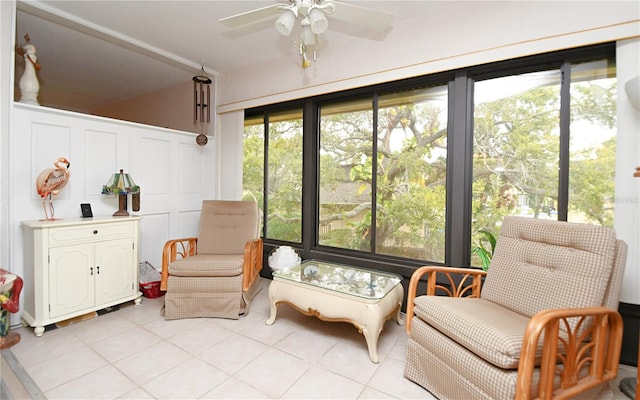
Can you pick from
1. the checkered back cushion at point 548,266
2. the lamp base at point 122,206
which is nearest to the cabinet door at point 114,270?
the lamp base at point 122,206

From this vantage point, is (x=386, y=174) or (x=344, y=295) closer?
(x=344, y=295)

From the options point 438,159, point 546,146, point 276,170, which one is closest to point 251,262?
point 276,170

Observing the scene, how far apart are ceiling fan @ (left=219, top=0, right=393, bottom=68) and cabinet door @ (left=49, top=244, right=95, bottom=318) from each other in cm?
207

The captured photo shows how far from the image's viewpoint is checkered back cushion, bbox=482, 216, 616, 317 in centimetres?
144

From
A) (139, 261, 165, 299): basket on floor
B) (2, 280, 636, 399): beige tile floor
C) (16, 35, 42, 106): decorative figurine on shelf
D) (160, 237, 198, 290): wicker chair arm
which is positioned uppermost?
(16, 35, 42, 106): decorative figurine on shelf

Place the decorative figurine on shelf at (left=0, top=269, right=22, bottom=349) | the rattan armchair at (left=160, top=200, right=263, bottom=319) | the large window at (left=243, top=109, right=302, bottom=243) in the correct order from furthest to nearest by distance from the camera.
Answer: the large window at (left=243, top=109, right=302, bottom=243)
the rattan armchair at (left=160, top=200, right=263, bottom=319)
the decorative figurine on shelf at (left=0, top=269, right=22, bottom=349)

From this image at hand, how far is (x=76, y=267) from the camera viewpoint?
7.52ft

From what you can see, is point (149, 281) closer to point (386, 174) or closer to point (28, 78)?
point (28, 78)

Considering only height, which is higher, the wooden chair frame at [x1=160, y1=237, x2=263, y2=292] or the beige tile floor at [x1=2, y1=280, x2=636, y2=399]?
the wooden chair frame at [x1=160, y1=237, x2=263, y2=292]

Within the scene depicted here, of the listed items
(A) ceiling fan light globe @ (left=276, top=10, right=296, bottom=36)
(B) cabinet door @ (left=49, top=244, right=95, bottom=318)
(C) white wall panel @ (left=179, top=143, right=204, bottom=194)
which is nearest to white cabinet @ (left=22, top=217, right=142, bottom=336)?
(B) cabinet door @ (left=49, top=244, right=95, bottom=318)

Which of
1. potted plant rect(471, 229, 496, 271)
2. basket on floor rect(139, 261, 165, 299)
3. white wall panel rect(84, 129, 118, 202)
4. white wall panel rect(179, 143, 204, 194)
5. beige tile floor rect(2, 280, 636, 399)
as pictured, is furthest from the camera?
white wall panel rect(179, 143, 204, 194)

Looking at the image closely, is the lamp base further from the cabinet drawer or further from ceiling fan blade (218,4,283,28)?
ceiling fan blade (218,4,283,28)

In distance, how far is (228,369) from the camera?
1768 millimetres

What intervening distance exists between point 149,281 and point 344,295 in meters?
2.15
